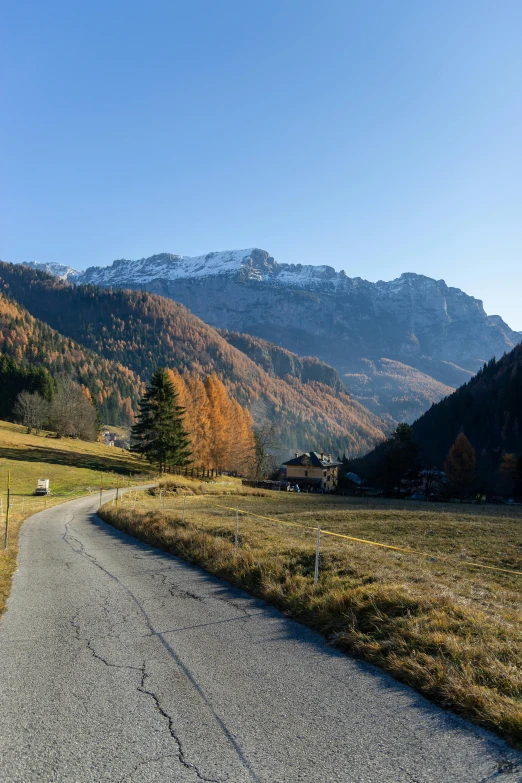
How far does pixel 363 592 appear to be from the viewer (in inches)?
350

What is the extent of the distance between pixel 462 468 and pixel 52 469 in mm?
68906

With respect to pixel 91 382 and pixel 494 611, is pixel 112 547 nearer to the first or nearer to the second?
pixel 494 611

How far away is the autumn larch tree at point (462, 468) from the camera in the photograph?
83.0 m

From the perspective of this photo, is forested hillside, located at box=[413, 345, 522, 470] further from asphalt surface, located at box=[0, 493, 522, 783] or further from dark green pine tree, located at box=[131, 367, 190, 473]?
asphalt surface, located at box=[0, 493, 522, 783]

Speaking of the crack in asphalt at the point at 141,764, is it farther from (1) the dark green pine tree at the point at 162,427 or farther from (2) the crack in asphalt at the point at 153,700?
(1) the dark green pine tree at the point at 162,427

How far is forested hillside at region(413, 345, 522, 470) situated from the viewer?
143m

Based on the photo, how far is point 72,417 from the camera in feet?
308

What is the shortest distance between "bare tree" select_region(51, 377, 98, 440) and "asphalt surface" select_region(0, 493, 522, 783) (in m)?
89.9

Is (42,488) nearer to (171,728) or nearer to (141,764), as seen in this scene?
(171,728)

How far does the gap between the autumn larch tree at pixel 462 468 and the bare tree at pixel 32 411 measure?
3134 inches

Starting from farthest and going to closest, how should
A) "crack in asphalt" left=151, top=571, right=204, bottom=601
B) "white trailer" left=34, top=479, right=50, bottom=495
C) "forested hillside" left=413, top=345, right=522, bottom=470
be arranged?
"forested hillside" left=413, top=345, right=522, bottom=470
"white trailer" left=34, top=479, right=50, bottom=495
"crack in asphalt" left=151, top=571, right=204, bottom=601

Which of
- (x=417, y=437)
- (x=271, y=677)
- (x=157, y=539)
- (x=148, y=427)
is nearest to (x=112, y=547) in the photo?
(x=157, y=539)

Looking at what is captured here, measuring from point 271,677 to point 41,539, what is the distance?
1901 centimetres

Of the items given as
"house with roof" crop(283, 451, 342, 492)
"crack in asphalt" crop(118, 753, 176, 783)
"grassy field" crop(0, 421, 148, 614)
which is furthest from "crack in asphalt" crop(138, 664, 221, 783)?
→ "house with roof" crop(283, 451, 342, 492)
